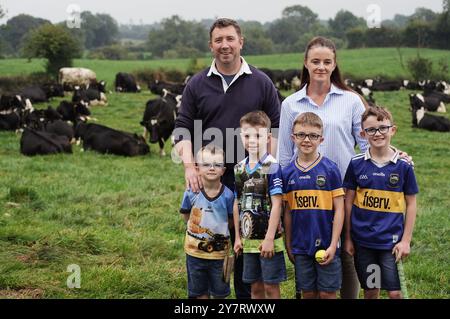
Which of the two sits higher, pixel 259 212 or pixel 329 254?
pixel 259 212

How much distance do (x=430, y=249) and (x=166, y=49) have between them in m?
74.9

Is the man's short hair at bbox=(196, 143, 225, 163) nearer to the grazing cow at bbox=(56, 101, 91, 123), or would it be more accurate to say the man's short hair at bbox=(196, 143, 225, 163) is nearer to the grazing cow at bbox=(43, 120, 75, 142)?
the grazing cow at bbox=(43, 120, 75, 142)

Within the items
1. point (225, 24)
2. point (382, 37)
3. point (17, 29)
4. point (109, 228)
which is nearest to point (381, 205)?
point (225, 24)

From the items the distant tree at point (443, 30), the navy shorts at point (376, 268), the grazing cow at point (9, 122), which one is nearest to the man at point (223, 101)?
the navy shorts at point (376, 268)

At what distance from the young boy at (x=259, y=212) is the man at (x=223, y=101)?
0.30m

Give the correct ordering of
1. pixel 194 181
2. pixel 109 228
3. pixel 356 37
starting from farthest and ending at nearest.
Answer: pixel 356 37, pixel 109 228, pixel 194 181

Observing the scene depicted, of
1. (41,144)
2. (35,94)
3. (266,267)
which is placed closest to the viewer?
(266,267)

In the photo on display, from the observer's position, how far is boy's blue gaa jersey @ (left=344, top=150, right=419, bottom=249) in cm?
397

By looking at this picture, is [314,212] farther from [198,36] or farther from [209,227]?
[198,36]

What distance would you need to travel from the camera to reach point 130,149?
1446cm

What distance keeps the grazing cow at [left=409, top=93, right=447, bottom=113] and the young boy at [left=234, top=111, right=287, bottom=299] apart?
76.2ft

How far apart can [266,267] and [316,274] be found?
35 centimetres

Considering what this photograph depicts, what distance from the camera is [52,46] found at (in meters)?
36.2
